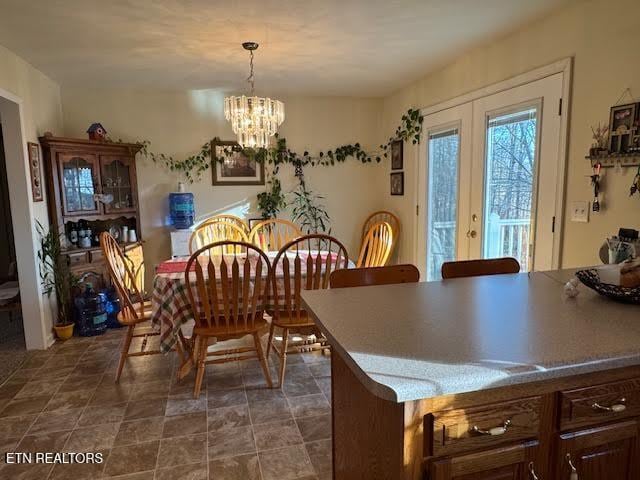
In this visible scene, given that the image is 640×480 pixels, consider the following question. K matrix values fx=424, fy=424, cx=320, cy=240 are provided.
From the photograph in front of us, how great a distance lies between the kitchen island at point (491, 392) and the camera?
944 mm

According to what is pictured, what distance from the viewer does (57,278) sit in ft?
11.9

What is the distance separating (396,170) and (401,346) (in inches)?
152

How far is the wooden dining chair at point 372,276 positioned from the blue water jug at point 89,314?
9.55 ft

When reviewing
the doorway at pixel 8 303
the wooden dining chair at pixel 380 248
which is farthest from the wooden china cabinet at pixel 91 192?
the wooden dining chair at pixel 380 248

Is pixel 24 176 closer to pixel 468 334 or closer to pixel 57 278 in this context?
pixel 57 278

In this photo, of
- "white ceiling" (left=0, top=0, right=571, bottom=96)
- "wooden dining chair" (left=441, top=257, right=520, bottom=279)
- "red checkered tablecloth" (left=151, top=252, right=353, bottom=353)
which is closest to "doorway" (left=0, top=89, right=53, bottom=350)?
"white ceiling" (left=0, top=0, right=571, bottom=96)

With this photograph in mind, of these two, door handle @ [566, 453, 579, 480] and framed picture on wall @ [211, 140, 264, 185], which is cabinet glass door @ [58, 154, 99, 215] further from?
door handle @ [566, 453, 579, 480]

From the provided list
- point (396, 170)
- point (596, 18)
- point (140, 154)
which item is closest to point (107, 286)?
point (140, 154)

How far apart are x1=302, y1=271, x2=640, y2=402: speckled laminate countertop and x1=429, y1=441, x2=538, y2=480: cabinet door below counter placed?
22 centimetres

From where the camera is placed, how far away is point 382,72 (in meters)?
3.87

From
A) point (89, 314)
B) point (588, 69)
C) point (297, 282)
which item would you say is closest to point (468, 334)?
point (297, 282)

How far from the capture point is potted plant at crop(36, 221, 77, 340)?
11.6 ft

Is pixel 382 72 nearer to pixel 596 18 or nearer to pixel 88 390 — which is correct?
pixel 596 18

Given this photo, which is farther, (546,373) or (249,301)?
(249,301)
